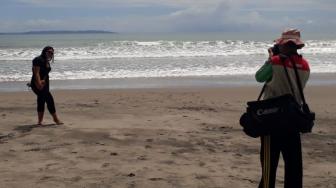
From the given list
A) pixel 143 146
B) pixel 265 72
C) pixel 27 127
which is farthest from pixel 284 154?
pixel 27 127

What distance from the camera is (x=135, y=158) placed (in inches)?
254

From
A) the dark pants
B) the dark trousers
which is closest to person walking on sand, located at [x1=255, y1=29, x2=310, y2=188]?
→ the dark trousers

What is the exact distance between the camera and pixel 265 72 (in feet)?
13.5

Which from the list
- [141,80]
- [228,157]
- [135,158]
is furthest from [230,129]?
[141,80]

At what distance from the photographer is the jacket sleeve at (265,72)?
13.4ft

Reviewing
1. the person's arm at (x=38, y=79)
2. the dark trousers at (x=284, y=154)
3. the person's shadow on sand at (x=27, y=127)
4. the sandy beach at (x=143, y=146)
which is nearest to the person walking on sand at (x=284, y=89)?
the dark trousers at (x=284, y=154)

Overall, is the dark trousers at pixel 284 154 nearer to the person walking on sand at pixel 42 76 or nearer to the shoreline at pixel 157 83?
the person walking on sand at pixel 42 76

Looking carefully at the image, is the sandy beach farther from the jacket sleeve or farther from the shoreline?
the shoreline

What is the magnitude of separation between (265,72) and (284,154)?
752 mm

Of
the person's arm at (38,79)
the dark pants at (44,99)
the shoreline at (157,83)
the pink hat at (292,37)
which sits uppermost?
the pink hat at (292,37)

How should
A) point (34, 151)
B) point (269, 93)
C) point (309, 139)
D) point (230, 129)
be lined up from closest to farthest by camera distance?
point (269, 93) → point (34, 151) → point (309, 139) → point (230, 129)

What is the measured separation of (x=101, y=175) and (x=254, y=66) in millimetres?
17344

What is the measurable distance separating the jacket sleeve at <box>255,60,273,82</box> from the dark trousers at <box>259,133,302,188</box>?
0.50 metres

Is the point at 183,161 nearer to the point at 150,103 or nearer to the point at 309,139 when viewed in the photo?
the point at 309,139
